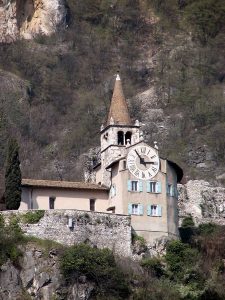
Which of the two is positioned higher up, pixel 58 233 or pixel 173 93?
pixel 173 93

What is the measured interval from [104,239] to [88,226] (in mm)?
1368

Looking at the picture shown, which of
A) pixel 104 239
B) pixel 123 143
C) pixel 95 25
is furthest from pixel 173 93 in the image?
pixel 104 239

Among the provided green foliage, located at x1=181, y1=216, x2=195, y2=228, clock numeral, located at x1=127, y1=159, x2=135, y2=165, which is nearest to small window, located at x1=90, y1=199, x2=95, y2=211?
clock numeral, located at x1=127, y1=159, x2=135, y2=165

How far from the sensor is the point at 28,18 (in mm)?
157125

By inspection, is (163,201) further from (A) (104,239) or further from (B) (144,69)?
(B) (144,69)

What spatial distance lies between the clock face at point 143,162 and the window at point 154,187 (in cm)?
43

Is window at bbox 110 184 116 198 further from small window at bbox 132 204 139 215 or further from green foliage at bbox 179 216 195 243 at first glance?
green foliage at bbox 179 216 195 243

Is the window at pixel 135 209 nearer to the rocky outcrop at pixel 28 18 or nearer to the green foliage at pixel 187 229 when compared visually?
the green foliage at pixel 187 229

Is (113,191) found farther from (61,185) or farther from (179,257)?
(179,257)

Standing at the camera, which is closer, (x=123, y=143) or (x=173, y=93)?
(x=123, y=143)

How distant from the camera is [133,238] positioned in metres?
105

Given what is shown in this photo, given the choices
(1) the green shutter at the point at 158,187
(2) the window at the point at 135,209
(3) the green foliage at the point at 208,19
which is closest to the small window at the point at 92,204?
(2) the window at the point at 135,209

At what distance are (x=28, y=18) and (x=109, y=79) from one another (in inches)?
424

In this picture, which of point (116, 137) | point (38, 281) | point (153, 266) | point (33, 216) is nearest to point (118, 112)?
point (116, 137)
